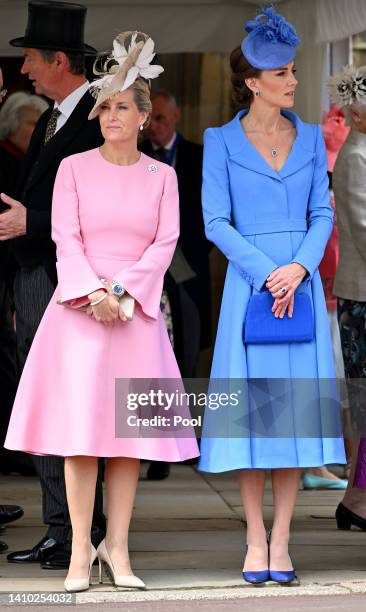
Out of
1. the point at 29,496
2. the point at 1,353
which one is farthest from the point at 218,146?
the point at 29,496

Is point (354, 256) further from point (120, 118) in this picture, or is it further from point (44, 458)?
point (44, 458)

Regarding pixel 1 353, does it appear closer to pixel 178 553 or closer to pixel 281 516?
pixel 178 553

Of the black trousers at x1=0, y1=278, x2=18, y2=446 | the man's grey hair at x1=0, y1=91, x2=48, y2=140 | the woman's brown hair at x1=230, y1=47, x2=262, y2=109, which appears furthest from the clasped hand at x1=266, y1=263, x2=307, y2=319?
the man's grey hair at x1=0, y1=91, x2=48, y2=140

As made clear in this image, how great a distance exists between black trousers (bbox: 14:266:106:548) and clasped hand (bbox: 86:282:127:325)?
598 millimetres

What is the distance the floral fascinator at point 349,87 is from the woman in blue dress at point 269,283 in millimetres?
925

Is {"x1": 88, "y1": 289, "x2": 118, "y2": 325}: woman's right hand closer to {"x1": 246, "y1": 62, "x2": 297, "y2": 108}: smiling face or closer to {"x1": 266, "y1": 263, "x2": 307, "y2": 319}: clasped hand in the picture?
{"x1": 266, "y1": 263, "x2": 307, "y2": 319}: clasped hand

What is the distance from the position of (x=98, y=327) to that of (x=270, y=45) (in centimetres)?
123

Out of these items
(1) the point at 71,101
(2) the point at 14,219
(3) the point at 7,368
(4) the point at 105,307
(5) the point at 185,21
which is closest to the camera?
(4) the point at 105,307

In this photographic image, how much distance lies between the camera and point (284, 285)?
16.4 ft

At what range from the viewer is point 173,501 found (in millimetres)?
7152

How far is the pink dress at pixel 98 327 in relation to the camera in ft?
15.9

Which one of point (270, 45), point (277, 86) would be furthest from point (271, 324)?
point (270, 45)

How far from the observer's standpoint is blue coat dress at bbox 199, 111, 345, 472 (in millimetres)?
5016

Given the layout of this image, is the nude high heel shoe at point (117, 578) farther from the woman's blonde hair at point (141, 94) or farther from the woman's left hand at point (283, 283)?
the woman's blonde hair at point (141, 94)
